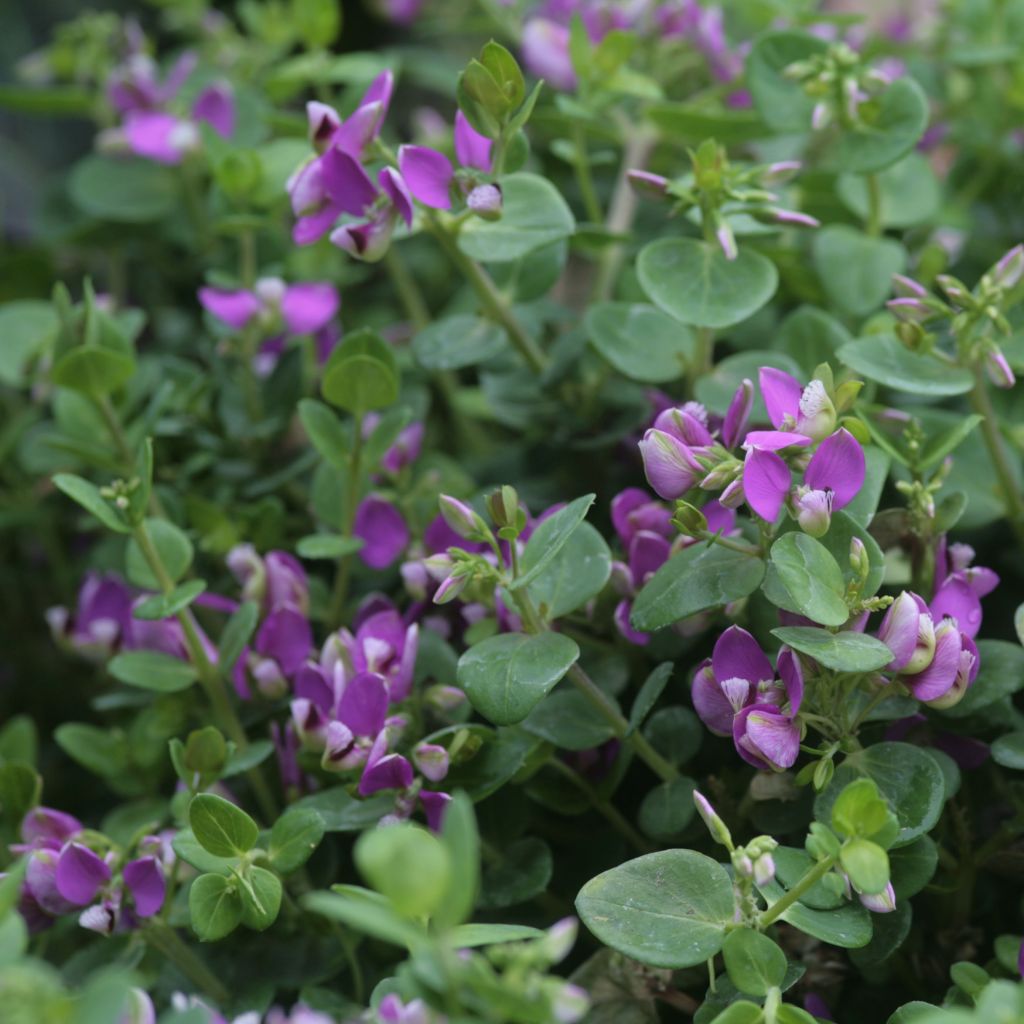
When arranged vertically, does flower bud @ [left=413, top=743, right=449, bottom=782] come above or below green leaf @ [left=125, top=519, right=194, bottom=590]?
above

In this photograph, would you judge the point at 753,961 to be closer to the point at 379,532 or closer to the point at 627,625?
the point at 627,625

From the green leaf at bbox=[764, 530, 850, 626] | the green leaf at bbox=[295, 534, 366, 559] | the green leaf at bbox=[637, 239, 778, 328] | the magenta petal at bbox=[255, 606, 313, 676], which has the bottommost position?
the magenta petal at bbox=[255, 606, 313, 676]

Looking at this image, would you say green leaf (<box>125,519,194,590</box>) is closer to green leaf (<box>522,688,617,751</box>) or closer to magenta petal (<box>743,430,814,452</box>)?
green leaf (<box>522,688,617,751</box>)

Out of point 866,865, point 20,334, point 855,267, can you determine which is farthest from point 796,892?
point 20,334

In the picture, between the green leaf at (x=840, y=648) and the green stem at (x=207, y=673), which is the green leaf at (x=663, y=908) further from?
the green stem at (x=207, y=673)

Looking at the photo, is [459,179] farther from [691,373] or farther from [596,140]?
[596,140]

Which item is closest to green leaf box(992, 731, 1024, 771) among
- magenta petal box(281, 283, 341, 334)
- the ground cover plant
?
the ground cover plant
